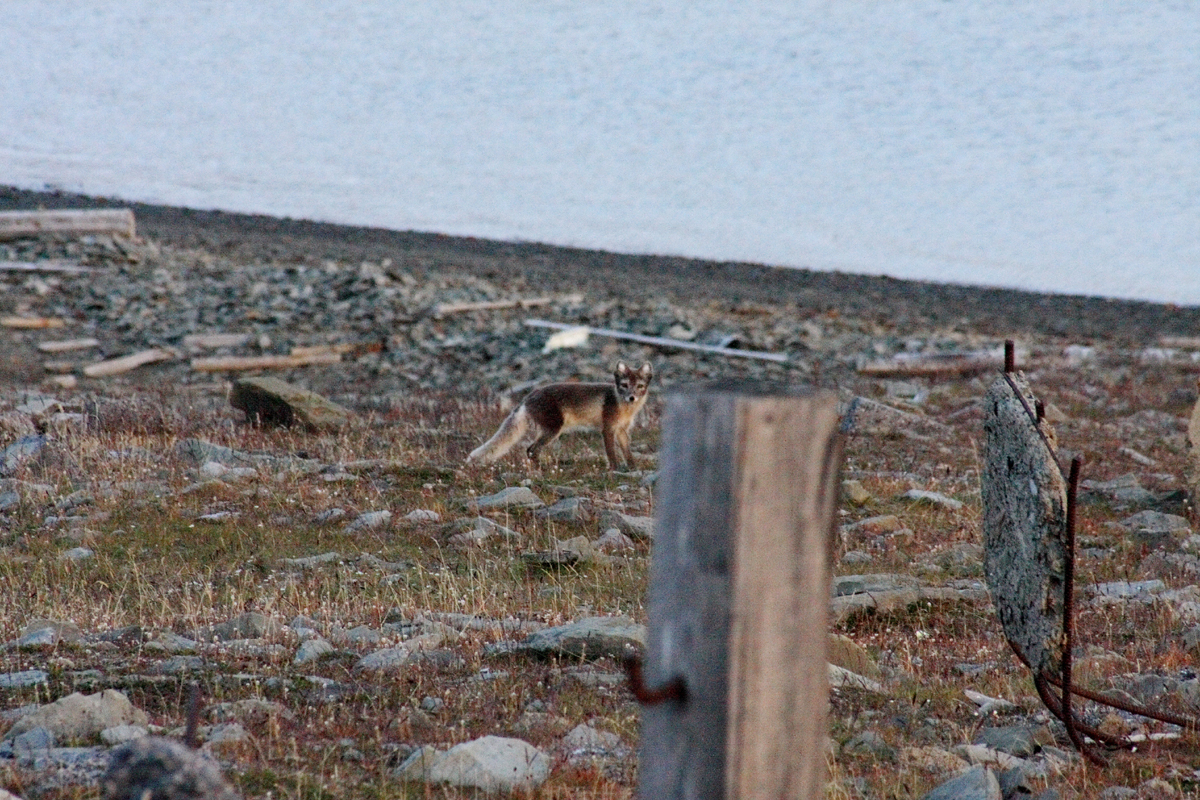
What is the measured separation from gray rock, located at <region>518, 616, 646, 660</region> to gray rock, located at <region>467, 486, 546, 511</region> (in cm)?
439

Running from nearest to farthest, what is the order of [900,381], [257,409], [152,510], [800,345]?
[152,510], [257,409], [900,381], [800,345]

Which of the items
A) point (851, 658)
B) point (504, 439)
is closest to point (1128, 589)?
point (851, 658)

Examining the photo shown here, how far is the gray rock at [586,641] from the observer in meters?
6.42

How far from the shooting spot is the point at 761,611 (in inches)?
107

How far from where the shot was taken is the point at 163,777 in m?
2.69

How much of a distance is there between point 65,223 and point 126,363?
9849 mm

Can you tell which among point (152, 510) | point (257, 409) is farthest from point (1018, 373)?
point (257, 409)

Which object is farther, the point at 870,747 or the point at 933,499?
the point at 933,499

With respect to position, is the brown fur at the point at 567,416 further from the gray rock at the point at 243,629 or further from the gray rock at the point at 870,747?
the gray rock at the point at 870,747

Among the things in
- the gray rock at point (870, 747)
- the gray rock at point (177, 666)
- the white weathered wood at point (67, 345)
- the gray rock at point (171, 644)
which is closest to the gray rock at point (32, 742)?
the gray rock at point (177, 666)

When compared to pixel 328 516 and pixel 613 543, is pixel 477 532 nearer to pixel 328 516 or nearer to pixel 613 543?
pixel 613 543

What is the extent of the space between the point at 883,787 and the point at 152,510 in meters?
7.57

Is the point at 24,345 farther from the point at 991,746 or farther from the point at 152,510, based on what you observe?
the point at 991,746

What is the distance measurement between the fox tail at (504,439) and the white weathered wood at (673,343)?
9.87 meters
